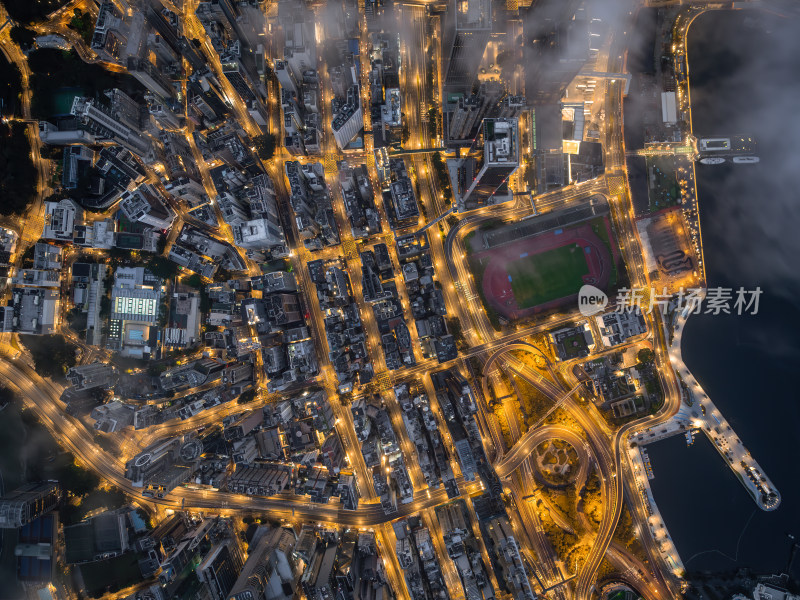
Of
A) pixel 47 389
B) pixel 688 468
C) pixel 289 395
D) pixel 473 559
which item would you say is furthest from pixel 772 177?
pixel 47 389

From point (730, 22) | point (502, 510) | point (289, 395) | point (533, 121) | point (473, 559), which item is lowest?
point (473, 559)

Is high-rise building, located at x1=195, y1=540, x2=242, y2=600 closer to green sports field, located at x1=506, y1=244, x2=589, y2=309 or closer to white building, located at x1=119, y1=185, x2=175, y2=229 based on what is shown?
white building, located at x1=119, y1=185, x2=175, y2=229

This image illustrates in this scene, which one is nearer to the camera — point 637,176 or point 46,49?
point 46,49

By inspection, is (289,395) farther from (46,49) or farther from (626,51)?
(626,51)

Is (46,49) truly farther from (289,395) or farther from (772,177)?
Answer: (772,177)

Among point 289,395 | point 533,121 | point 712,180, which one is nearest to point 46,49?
point 289,395

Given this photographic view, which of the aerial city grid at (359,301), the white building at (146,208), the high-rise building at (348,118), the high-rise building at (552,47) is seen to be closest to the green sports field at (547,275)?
the aerial city grid at (359,301)

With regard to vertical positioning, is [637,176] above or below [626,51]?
below
